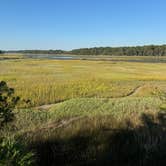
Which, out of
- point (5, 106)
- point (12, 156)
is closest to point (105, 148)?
point (5, 106)

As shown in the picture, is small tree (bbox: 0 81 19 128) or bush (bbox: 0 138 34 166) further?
small tree (bbox: 0 81 19 128)

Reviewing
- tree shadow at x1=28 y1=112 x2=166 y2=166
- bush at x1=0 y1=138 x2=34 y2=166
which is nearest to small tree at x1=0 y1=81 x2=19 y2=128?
tree shadow at x1=28 y1=112 x2=166 y2=166

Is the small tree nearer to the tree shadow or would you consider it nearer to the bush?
the tree shadow

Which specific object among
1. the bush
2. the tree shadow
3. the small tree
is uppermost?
the small tree

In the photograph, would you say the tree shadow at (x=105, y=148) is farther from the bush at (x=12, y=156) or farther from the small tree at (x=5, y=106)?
the bush at (x=12, y=156)

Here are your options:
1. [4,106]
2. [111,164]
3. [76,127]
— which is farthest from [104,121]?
[4,106]

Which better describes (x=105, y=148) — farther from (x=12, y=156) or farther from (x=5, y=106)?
(x=12, y=156)

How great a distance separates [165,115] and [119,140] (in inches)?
154

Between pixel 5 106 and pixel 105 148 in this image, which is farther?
pixel 105 148

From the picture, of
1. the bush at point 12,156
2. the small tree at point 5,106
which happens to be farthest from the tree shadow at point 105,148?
the bush at point 12,156

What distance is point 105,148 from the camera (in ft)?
18.1

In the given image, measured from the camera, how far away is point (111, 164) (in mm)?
4934

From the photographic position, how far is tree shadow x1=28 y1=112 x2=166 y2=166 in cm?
504

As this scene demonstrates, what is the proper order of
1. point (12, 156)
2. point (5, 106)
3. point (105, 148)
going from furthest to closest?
1. point (105, 148)
2. point (5, 106)
3. point (12, 156)
